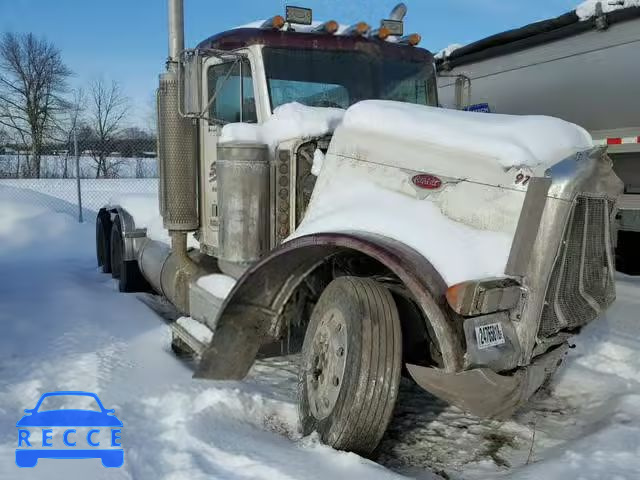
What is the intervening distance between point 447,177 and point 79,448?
2.16 m

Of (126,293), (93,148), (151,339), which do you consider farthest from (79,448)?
(93,148)

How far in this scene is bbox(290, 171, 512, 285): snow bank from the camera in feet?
8.69

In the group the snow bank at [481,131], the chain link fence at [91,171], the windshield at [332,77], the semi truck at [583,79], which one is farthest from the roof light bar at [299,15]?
the chain link fence at [91,171]

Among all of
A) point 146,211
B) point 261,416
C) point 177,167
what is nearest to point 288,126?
point 177,167

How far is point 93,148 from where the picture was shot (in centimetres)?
1872

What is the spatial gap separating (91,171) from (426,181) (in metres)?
20.5

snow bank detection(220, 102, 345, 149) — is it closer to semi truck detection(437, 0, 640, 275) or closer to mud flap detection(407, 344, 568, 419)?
mud flap detection(407, 344, 568, 419)

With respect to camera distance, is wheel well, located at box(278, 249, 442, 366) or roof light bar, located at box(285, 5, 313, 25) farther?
roof light bar, located at box(285, 5, 313, 25)

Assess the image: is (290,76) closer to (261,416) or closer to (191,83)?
(191,83)

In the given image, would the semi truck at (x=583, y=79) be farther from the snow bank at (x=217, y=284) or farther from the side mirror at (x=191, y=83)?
the snow bank at (x=217, y=284)

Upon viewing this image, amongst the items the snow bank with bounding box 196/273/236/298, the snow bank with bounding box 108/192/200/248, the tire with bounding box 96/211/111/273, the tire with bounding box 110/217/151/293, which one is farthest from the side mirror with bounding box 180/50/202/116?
the tire with bounding box 96/211/111/273

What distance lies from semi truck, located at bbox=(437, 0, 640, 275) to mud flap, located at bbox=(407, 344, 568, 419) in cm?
327

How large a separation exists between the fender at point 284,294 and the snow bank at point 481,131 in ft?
1.95

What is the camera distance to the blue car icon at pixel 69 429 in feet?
9.03
